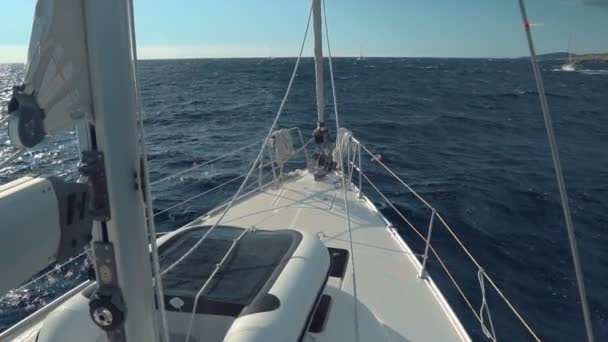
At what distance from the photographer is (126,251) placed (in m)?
1.39

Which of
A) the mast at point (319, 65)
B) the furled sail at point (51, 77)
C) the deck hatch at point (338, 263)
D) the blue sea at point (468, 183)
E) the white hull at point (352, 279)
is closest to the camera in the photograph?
the furled sail at point (51, 77)

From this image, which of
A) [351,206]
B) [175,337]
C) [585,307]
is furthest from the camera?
[351,206]

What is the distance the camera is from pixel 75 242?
48.8 inches

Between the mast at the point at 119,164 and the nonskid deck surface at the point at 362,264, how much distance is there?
1.11 meters

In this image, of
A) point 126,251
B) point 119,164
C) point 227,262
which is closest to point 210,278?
point 227,262

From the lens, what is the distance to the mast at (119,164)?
1.27m

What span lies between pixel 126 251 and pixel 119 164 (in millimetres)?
278

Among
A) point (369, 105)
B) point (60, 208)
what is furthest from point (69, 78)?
point (369, 105)

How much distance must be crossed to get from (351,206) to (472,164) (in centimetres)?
786

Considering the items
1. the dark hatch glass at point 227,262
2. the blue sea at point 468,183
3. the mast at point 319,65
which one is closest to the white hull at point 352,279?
the dark hatch glass at point 227,262

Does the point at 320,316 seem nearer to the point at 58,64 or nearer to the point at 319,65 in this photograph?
the point at 58,64

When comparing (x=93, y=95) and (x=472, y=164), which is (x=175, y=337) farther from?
(x=472, y=164)

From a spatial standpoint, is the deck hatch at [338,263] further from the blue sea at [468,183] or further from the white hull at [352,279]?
the blue sea at [468,183]

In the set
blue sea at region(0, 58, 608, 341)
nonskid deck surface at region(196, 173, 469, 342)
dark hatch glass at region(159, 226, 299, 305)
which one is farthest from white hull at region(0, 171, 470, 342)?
blue sea at region(0, 58, 608, 341)
